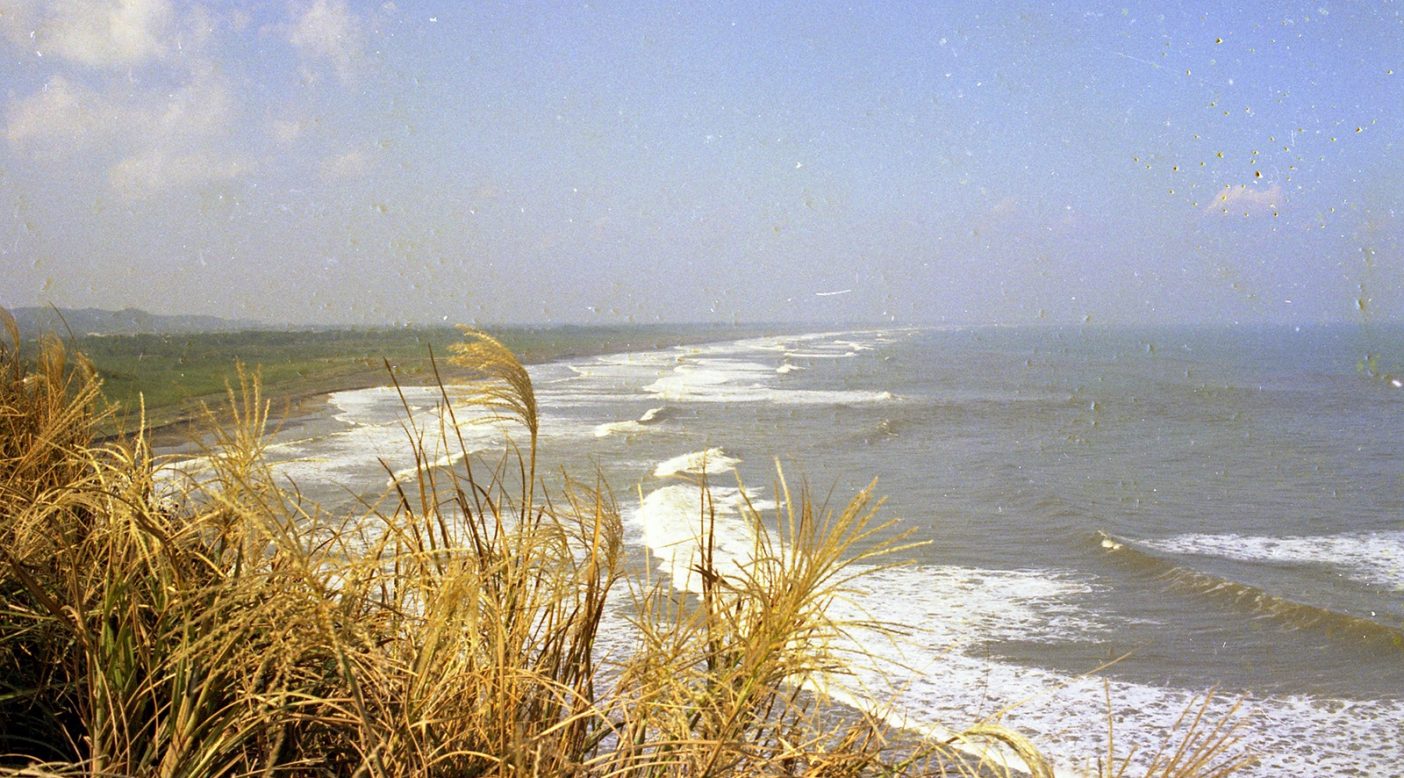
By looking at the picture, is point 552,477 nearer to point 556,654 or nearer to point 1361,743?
point 1361,743

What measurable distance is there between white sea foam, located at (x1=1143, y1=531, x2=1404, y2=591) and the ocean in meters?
0.05

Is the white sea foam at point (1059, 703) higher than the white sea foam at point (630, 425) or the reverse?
the reverse

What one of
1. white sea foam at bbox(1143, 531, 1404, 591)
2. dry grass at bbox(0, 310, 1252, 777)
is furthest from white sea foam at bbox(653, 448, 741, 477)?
dry grass at bbox(0, 310, 1252, 777)

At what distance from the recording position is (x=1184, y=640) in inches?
299

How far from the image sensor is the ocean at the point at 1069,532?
6.01 meters

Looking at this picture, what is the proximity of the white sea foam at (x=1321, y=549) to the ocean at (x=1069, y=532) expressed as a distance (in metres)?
0.05

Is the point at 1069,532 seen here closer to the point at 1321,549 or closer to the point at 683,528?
the point at 1321,549

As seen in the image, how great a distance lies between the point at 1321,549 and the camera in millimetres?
11125

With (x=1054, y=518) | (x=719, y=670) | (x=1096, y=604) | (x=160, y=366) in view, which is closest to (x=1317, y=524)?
(x=1054, y=518)

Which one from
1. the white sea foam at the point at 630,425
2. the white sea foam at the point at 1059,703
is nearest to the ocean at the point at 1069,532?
the white sea foam at the point at 1059,703

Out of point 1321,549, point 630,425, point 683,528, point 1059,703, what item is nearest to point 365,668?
point 1059,703

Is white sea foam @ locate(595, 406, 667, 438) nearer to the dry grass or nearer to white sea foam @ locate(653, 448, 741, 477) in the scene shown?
white sea foam @ locate(653, 448, 741, 477)

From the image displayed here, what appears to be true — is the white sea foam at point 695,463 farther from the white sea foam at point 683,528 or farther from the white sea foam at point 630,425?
the white sea foam at point 630,425

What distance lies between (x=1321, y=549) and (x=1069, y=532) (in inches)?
102
